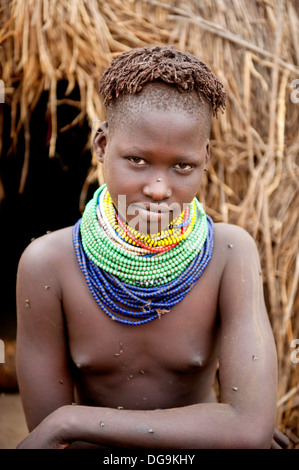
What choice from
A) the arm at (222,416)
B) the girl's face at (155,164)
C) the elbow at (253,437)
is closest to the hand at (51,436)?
the arm at (222,416)

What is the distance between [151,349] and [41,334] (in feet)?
1.15

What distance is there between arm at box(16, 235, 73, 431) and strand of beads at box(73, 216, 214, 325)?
0.38 feet

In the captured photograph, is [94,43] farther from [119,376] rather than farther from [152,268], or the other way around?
[119,376]

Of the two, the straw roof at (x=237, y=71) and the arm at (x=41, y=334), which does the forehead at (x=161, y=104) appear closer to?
the arm at (x=41, y=334)

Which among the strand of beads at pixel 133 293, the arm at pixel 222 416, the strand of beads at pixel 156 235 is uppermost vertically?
the strand of beads at pixel 156 235

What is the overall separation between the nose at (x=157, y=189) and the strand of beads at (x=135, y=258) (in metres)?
0.27

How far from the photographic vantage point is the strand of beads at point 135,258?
171 centimetres

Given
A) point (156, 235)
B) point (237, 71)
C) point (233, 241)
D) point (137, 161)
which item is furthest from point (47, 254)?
point (237, 71)

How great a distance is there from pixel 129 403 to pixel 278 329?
0.93 m

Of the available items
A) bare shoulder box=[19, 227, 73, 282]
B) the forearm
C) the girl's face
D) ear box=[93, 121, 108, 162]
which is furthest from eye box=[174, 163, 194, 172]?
the forearm

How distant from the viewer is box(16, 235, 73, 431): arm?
1.78 m

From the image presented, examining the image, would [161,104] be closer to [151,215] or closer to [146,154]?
[146,154]

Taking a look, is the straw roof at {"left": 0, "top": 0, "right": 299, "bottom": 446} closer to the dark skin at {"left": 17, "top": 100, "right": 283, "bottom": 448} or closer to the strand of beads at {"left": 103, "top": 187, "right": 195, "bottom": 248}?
the dark skin at {"left": 17, "top": 100, "right": 283, "bottom": 448}
